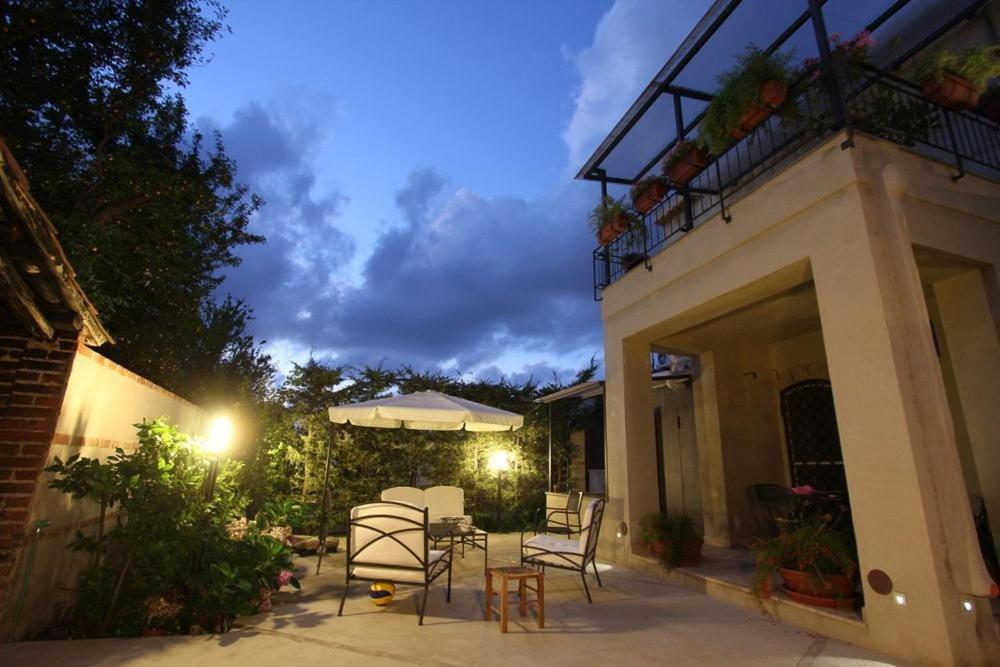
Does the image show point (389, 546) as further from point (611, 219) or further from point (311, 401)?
point (311, 401)

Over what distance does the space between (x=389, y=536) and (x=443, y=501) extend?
8.92 ft

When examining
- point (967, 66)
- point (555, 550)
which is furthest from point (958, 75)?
point (555, 550)

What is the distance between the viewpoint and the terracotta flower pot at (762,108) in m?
4.13

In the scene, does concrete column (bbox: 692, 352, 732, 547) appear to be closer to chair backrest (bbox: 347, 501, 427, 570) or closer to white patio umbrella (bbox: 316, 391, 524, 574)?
white patio umbrella (bbox: 316, 391, 524, 574)

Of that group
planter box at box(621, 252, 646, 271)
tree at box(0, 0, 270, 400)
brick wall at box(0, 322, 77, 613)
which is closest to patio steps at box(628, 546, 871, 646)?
planter box at box(621, 252, 646, 271)

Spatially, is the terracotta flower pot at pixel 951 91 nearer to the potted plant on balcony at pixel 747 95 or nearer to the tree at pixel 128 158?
the potted plant on balcony at pixel 747 95

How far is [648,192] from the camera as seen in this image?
578 centimetres

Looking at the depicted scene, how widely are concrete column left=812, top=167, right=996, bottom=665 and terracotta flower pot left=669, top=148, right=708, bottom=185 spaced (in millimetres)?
1938

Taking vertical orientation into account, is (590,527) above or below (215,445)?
below

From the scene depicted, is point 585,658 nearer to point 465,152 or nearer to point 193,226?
point 193,226

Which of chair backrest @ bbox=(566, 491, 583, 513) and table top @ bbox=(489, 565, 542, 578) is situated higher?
chair backrest @ bbox=(566, 491, 583, 513)

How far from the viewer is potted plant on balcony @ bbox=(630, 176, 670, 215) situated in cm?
568

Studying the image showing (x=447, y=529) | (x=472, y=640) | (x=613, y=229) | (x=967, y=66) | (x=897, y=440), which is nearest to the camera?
(x=897, y=440)

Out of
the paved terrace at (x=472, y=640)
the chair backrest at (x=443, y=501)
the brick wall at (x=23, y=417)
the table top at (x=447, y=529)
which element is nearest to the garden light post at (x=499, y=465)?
the chair backrest at (x=443, y=501)
